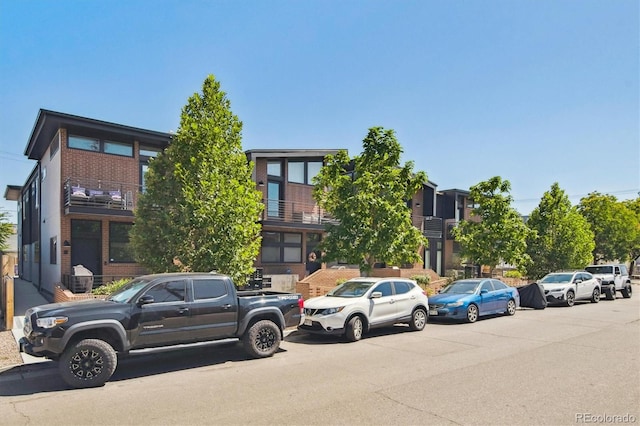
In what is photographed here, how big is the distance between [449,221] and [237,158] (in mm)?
26026

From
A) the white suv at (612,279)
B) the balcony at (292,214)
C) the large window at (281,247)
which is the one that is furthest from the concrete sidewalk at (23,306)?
the white suv at (612,279)

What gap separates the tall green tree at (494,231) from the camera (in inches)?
845

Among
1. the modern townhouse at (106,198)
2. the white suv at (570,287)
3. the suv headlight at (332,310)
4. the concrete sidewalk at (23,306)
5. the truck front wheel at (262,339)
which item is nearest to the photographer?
the concrete sidewalk at (23,306)

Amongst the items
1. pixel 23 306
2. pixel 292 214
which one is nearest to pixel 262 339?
pixel 23 306

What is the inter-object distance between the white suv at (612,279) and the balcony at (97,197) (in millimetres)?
22514

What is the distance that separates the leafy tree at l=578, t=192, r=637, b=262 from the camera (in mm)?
33375

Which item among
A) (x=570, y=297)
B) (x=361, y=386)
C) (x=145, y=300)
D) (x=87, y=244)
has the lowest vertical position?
(x=570, y=297)

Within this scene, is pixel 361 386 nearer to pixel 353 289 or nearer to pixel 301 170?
pixel 353 289

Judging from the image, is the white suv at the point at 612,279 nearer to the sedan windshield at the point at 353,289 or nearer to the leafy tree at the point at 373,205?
the leafy tree at the point at 373,205

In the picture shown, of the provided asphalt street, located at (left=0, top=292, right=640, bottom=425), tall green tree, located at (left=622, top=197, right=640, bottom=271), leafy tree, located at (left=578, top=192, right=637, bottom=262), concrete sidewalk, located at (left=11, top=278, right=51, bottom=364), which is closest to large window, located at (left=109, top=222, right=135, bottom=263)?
concrete sidewalk, located at (left=11, top=278, right=51, bottom=364)

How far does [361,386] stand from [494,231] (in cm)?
1668

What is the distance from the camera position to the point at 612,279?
75.0 ft

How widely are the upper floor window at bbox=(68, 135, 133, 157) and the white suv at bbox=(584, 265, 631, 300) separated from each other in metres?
23.1

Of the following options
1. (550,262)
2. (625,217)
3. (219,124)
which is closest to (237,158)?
(219,124)
